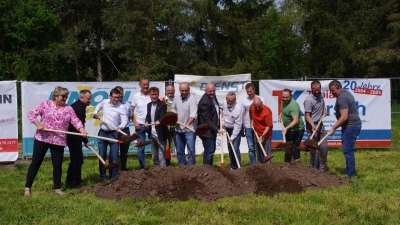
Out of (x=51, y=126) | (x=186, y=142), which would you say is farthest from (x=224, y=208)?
(x=51, y=126)

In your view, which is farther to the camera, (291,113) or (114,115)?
(291,113)

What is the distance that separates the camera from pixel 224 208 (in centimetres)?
646

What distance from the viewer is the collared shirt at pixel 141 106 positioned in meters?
9.60

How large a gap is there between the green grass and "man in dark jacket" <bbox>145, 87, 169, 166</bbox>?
201 centimetres

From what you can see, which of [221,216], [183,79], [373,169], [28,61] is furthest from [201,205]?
[28,61]

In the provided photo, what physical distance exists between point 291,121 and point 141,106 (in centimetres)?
313

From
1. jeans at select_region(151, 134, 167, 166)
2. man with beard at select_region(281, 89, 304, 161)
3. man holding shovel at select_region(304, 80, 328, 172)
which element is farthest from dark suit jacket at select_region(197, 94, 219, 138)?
man holding shovel at select_region(304, 80, 328, 172)

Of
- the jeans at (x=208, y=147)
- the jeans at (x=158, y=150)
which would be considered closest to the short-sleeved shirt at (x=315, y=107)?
the jeans at (x=208, y=147)

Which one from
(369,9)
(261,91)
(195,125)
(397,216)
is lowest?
(397,216)

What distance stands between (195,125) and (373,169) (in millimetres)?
4001

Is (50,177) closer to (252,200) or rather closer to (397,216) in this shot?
(252,200)

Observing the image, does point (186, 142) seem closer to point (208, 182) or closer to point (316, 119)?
point (208, 182)

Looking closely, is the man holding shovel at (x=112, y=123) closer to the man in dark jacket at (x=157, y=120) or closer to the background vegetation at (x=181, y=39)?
the man in dark jacket at (x=157, y=120)

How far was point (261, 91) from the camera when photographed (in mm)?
12352
